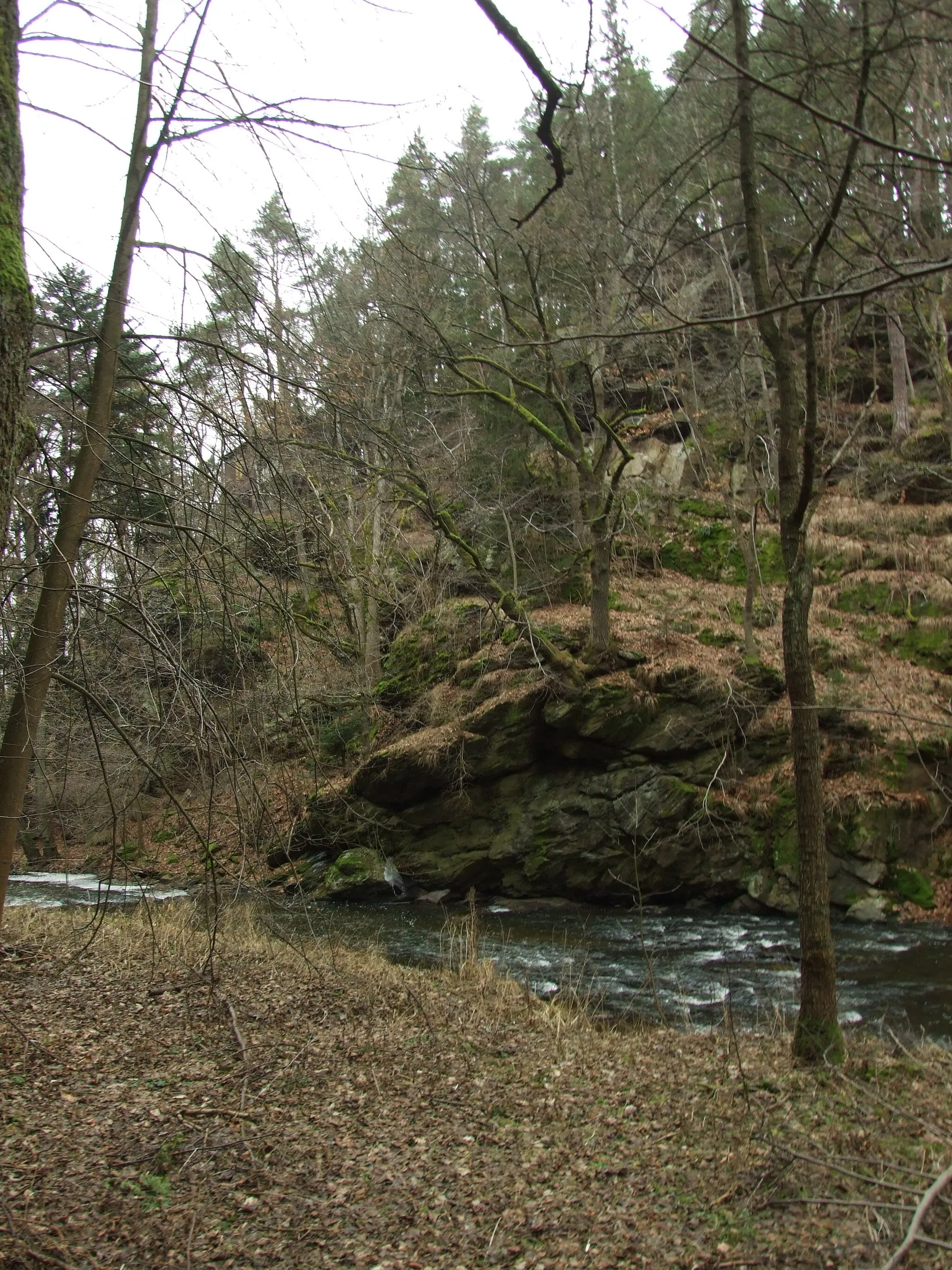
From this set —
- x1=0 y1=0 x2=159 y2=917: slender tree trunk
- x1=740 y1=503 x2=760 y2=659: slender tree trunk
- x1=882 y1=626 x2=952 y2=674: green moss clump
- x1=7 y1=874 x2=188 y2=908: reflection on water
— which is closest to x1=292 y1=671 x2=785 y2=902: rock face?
x1=740 y1=503 x2=760 y2=659: slender tree trunk

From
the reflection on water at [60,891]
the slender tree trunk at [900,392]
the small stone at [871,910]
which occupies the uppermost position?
the slender tree trunk at [900,392]

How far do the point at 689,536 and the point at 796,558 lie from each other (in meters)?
15.9

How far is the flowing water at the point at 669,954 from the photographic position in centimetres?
808

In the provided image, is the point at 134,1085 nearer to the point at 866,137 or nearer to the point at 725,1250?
the point at 725,1250

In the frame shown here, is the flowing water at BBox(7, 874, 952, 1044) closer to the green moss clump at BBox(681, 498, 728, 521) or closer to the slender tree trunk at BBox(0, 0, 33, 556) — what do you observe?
the slender tree trunk at BBox(0, 0, 33, 556)

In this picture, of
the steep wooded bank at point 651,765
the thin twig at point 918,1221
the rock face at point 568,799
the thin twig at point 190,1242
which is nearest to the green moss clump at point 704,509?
the steep wooded bank at point 651,765

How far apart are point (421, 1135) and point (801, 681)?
12.3 ft

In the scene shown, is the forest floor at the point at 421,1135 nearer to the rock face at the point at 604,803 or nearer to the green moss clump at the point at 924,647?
the rock face at the point at 604,803

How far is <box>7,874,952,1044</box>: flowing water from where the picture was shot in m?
8.08

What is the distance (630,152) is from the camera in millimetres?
12219

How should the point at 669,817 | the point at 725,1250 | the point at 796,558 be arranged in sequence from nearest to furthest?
the point at 725,1250, the point at 796,558, the point at 669,817

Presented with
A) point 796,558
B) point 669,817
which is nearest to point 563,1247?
point 796,558

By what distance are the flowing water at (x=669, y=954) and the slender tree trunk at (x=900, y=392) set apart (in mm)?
14696

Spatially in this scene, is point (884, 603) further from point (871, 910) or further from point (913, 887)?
point (871, 910)
